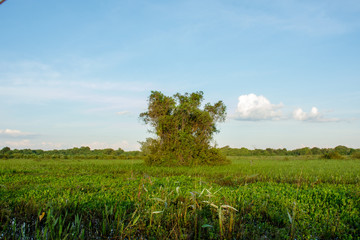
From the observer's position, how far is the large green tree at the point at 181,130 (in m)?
15.8

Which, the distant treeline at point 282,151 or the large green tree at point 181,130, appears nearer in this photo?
the large green tree at point 181,130

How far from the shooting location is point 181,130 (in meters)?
16.3

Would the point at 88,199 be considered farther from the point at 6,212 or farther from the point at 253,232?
the point at 253,232

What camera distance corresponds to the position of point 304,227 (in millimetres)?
3053

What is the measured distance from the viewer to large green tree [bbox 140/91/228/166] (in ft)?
51.9

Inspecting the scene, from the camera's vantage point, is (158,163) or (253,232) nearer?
(253,232)

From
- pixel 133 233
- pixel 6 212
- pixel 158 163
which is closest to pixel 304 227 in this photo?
pixel 133 233

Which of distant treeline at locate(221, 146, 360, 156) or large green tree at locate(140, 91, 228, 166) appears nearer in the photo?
large green tree at locate(140, 91, 228, 166)

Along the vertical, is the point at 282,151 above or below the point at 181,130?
below

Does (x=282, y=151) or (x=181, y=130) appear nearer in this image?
(x=181, y=130)

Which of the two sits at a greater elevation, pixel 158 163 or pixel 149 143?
pixel 149 143

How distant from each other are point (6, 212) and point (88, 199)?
1162mm

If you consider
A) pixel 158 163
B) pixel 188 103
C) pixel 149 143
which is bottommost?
pixel 158 163

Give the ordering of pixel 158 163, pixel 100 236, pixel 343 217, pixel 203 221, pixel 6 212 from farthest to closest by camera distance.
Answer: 1. pixel 158 163
2. pixel 343 217
3. pixel 6 212
4. pixel 203 221
5. pixel 100 236
